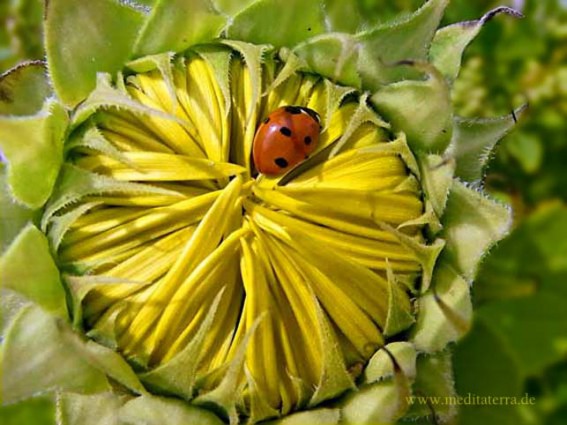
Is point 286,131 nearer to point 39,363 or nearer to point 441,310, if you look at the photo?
point 441,310

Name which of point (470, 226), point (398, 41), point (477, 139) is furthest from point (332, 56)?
point (470, 226)

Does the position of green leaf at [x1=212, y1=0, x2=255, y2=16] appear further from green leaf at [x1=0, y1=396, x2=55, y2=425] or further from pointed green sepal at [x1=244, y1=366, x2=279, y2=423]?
green leaf at [x1=0, y1=396, x2=55, y2=425]

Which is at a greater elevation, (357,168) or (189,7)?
(189,7)

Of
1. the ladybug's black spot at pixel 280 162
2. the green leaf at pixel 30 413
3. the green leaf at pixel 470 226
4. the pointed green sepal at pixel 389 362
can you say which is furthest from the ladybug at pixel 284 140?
the green leaf at pixel 30 413

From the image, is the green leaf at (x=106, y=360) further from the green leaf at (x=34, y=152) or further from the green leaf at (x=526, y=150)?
the green leaf at (x=526, y=150)

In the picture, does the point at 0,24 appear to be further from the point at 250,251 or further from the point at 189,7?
the point at 250,251

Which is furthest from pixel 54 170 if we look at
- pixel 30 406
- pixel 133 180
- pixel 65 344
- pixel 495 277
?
pixel 495 277
